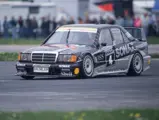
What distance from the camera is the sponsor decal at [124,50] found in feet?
74.1

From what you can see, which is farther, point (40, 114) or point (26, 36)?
point (26, 36)

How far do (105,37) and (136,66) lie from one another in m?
1.31

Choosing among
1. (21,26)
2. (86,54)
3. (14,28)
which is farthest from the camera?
(21,26)

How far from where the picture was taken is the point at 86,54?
21.2 metres

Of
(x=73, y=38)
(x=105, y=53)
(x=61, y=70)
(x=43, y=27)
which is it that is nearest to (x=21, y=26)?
(x=43, y=27)

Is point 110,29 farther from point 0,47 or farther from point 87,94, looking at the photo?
point 0,47

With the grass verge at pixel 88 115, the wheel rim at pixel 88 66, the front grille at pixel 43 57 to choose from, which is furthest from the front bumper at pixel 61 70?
the grass verge at pixel 88 115

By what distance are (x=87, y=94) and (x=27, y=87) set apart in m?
A: 2.26

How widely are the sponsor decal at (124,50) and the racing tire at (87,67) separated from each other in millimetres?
1256

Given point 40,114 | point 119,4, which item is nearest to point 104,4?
point 119,4

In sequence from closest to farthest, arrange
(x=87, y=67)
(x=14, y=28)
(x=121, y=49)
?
(x=87, y=67)
(x=121, y=49)
(x=14, y=28)

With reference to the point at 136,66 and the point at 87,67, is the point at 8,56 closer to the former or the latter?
the point at 136,66

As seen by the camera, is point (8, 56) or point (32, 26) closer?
point (8, 56)

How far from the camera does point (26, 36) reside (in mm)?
50875
